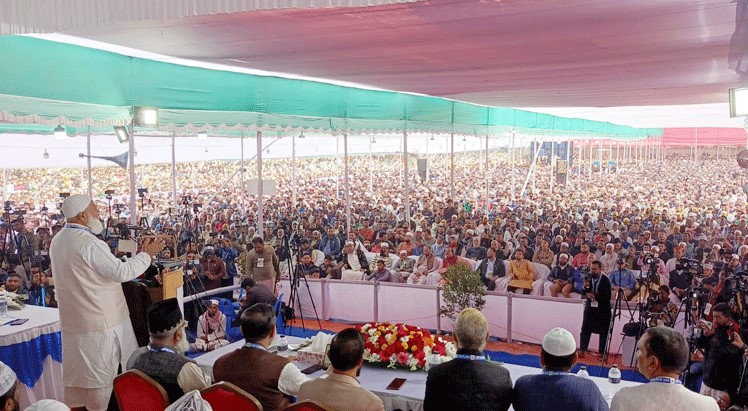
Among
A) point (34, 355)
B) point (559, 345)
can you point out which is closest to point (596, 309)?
point (559, 345)

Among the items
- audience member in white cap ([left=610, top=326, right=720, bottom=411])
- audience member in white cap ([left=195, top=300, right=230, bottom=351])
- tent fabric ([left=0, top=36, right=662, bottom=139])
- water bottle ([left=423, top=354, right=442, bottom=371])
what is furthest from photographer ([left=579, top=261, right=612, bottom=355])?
audience member in white cap ([left=610, top=326, right=720, bottom=411])

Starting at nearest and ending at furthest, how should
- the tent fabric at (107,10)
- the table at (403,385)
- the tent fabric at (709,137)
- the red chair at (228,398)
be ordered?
the tent fabric at (107,10), the red chair at (228,398), the table at (403,385), the tent fabric at (709,137)

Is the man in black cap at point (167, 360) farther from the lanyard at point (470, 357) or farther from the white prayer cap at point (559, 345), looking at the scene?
the white prayer cap at point (559, 345)

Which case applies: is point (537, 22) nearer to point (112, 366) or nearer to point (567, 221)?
point (112, 366)

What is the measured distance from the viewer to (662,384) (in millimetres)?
3238

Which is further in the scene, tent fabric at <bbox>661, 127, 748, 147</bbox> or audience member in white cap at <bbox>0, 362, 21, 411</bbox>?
tent fabric at <bbox>661, 127, 748, 147</bbox>

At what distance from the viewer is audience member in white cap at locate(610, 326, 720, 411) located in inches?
125

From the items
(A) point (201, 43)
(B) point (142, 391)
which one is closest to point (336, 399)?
(B) point (142, 391)

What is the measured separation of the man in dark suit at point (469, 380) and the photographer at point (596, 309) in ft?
18.5

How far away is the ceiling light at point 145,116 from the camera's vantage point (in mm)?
8062

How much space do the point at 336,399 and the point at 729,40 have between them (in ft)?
15.7

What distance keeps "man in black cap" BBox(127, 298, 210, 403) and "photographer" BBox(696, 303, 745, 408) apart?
458 centimetres

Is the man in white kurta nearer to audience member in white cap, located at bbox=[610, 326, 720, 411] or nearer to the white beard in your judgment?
the white beard

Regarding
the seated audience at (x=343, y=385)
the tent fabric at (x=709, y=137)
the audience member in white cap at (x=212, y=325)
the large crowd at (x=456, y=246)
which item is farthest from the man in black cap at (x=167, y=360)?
the tent fabric at (x=709, y=137)
